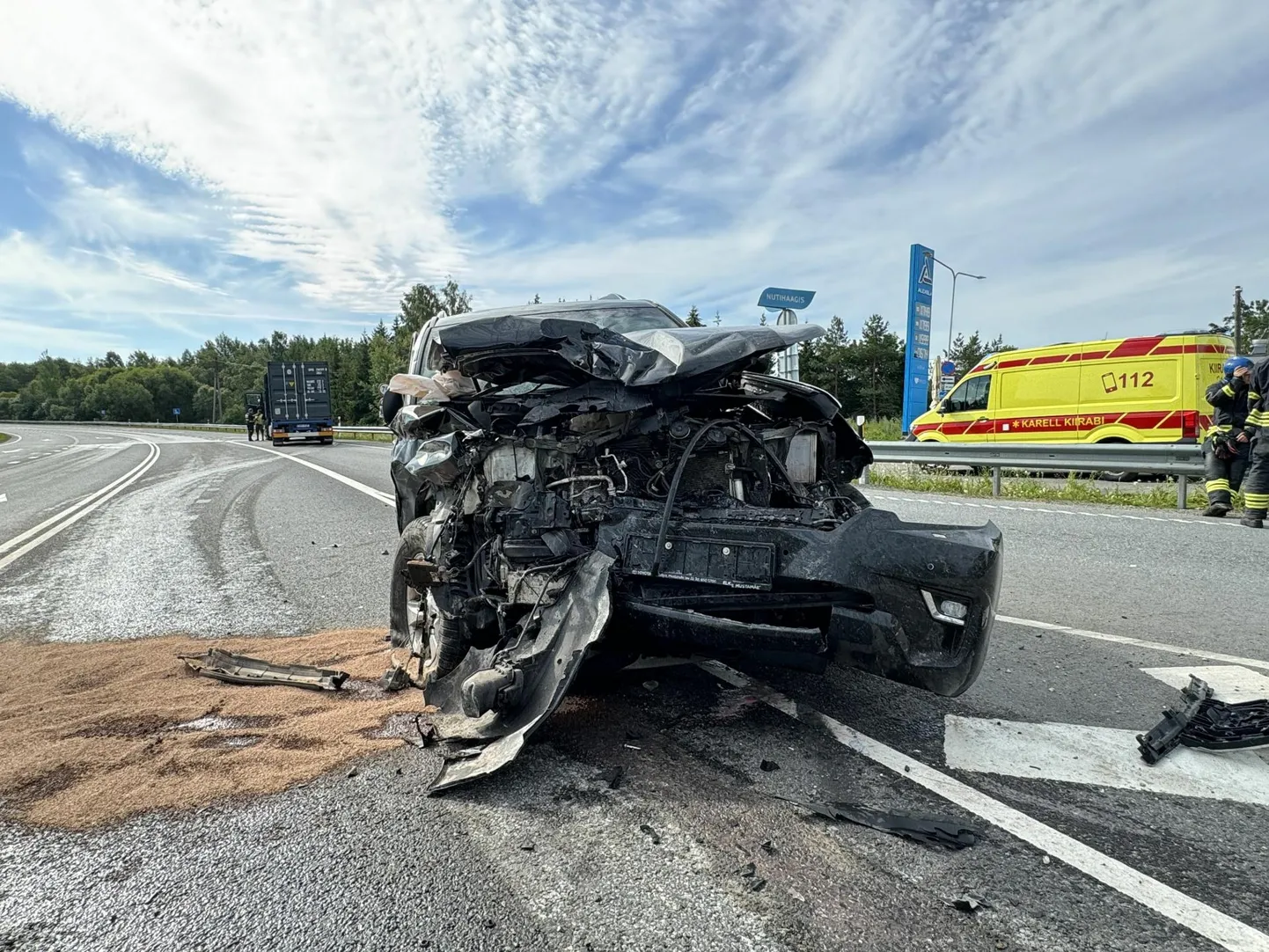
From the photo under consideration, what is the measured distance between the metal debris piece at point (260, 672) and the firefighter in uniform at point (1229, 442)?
360 inches

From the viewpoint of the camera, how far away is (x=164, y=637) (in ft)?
14.8

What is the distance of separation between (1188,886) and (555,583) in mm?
2124

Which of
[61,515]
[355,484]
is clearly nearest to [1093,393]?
[355,484]

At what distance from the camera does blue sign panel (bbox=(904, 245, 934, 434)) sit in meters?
17.8

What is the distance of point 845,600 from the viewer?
273cm

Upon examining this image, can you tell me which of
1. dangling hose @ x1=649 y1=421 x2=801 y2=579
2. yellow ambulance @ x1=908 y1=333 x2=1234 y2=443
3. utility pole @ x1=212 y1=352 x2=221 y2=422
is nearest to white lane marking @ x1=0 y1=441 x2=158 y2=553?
dangling hose @ x1=649 y1=421 x2=801 y2=579

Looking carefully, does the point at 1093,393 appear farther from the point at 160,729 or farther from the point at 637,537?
the point at 160,729

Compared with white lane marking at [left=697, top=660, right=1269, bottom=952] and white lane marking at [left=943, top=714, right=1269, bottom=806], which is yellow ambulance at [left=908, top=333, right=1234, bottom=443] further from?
white lane marking at [left=697, top=660, right=1269, bottom=952]

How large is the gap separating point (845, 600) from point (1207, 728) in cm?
144

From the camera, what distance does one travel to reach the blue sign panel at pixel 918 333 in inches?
701

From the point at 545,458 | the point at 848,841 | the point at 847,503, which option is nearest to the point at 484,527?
the point at 545,458

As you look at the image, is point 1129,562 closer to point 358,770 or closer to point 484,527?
point 484,527

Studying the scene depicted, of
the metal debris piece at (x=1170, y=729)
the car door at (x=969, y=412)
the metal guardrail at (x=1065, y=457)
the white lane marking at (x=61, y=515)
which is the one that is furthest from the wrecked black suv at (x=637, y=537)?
the car door at (x=969, y=412)

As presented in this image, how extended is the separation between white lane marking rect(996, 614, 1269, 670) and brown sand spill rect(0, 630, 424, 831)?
136 inches
